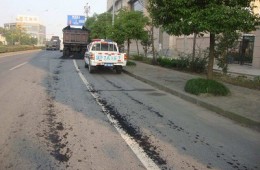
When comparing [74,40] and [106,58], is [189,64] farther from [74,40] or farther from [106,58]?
[74,40]

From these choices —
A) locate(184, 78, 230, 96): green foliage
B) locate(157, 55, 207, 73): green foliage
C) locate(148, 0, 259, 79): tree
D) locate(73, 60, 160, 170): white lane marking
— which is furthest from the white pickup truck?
locate(73, 60, 160, 170): white lane marking

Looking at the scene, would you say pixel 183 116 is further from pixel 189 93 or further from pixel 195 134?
pixel 189 93

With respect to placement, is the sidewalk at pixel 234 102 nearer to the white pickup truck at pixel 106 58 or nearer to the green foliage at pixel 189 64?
the white pickup truck at pixel 106 58

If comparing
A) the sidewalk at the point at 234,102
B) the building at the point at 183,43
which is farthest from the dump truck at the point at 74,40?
the sidewalk at the point at 234,102

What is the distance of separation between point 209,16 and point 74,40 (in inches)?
1090

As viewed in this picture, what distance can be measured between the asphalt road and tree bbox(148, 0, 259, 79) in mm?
2555

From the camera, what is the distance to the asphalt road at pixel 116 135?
5.48m

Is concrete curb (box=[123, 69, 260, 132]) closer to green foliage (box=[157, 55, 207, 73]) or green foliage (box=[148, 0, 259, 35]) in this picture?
green foliage (box=[148, 0, 259, 35])

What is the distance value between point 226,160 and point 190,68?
15.1 metres

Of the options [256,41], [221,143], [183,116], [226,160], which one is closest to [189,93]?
[183,116]

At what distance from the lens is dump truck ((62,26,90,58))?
122 ft

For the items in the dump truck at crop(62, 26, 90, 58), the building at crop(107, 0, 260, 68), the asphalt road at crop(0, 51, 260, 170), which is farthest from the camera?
the dump truck at crop(62, 26, 90, 58)

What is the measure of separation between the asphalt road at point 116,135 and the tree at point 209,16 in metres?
2.55

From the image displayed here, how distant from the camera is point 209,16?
11.0m
